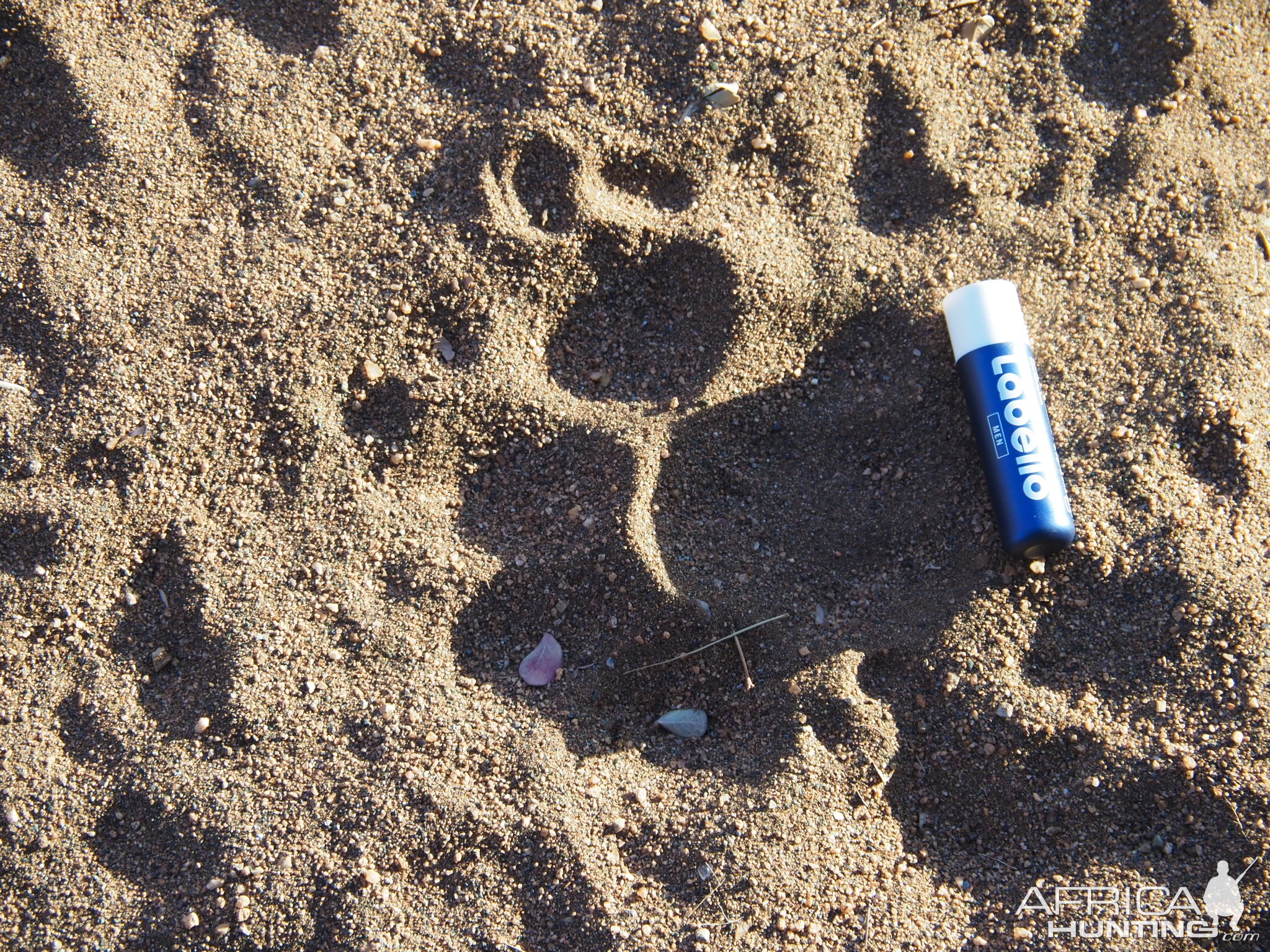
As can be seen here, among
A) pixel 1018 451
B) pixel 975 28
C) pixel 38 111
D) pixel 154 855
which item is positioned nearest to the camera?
pixel 154 855

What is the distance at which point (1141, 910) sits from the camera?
1521 millimetres

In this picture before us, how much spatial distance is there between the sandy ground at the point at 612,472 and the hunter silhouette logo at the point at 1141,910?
1.2 inches

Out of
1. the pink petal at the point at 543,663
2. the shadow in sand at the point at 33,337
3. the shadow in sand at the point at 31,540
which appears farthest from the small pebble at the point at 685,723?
the shadow in sand at the point at 33,337

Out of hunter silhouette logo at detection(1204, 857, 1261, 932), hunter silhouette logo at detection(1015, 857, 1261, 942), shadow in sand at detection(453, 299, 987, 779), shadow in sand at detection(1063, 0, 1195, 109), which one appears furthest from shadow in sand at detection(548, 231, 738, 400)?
hunter silhouette logo at detection(1204, 857, 1261, 932)

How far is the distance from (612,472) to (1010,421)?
0.78 m

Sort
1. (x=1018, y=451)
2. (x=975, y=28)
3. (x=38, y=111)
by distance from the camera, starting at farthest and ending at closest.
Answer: (x=975, y=28), (x=38, y=111), (x=1018, y=451)

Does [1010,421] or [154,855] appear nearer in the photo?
[154,855]

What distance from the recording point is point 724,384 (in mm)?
1734

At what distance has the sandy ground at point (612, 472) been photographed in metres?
1.53

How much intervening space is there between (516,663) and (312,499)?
0.51 metres

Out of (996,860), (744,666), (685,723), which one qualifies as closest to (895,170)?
(744,666)

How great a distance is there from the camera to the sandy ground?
1.53m

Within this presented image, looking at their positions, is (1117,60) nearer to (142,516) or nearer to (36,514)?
(142,516)

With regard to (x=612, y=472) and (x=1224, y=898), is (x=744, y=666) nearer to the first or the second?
(x=612, y=472)
